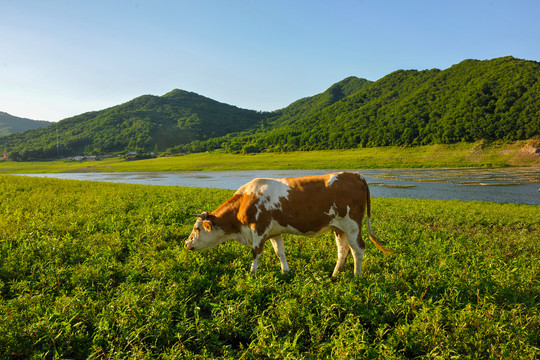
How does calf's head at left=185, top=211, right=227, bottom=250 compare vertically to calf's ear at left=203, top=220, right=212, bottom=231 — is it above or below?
below

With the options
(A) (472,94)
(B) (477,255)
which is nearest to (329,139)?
(A) (472,94)

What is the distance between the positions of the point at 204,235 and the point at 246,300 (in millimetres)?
1960

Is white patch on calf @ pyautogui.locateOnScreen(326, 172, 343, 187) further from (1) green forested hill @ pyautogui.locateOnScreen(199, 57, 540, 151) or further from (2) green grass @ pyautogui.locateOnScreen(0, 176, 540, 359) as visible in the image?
(1) green forested hill @ pyautogui.locateOnScreen(199, 57, 540, 151)

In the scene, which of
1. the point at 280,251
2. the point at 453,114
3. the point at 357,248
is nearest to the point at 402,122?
the point at 453,114

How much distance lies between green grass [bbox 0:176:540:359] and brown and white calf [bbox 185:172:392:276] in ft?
2.29

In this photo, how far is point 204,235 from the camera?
5.85 m

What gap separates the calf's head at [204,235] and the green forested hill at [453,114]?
8307 cm

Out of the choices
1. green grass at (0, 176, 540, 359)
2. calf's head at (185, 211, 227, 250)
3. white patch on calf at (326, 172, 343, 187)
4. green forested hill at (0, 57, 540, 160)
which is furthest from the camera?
green forested hill at (0, 57, 540, 160)

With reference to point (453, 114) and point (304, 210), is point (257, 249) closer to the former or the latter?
point (304, 210)

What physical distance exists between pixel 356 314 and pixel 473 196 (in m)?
26.1

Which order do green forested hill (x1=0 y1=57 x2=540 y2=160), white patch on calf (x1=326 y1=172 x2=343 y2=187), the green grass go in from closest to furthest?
the green grass, white patch on calf (x1=326 y1=172 x2=343 y2=187), green forested hill (x1=0 y1=57 x2=540 y2=160)

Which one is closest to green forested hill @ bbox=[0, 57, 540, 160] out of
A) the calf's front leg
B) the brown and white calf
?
the brown and white calf

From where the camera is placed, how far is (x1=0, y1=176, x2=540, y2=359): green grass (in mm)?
3395

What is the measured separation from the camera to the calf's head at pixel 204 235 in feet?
19.0
